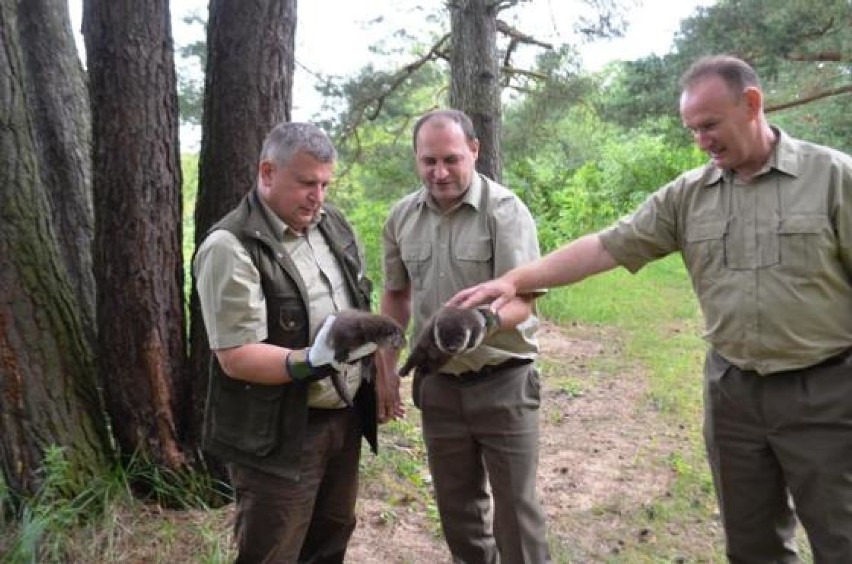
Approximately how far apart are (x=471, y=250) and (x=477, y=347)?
41 centimetres

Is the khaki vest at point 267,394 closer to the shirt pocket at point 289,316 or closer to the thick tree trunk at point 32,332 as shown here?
the shirt pocket at point 289,316

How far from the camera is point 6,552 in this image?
3.26 meters

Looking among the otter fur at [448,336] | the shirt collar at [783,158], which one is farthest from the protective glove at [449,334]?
the shirt collar at [783,158]

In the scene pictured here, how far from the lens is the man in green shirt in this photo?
8.65ft

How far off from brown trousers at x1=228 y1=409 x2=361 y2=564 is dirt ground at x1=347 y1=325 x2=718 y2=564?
939 mm

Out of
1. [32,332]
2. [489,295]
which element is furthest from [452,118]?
[32,332]

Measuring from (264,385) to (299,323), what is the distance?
246 mm

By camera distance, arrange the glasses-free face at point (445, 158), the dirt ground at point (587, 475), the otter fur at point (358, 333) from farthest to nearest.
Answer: the dirt ground at point (587, 475)
the glasses-free face at point (445, 158)
the otter fur at point (358, 333)

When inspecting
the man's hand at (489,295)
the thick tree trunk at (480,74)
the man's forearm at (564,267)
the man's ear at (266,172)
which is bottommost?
the man's hand at (489,295)

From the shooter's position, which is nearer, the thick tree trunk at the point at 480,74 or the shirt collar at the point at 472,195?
the shirt collar at the point at 472,195

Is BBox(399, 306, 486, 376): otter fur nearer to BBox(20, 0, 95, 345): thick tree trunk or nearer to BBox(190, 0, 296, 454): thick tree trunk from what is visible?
BBox(190, 0, 296, 454): thick tree trunk

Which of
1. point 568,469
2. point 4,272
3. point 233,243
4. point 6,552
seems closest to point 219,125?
point 4,272

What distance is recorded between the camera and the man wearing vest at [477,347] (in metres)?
3.11

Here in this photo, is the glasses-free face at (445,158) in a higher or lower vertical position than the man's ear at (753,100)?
lower
